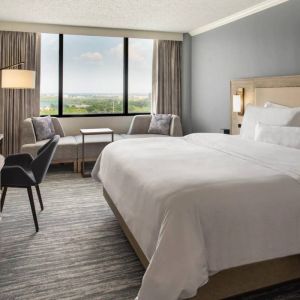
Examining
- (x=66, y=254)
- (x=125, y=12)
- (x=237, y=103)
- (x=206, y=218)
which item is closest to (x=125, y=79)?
(x=125, y=12)

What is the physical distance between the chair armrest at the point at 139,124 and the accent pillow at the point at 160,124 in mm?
103

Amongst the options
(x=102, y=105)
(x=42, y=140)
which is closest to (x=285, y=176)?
(x=42, y=140)

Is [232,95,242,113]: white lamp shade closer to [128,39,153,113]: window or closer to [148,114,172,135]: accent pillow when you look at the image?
[148,114,172,135]: accent pillow

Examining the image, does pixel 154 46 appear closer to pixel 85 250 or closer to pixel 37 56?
pixel 37 56

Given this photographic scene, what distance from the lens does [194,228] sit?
1.70 metres

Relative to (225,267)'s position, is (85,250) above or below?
below

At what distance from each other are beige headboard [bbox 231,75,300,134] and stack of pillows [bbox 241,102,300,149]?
0.18 meters

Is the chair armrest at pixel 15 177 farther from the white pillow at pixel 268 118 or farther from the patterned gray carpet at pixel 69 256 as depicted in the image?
the white pillow at pixel 268 118

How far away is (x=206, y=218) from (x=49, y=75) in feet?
17.7

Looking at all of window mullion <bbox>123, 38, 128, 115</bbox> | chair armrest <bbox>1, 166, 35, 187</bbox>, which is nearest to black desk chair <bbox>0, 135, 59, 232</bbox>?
chair armrest <bbox>1, 166, 35, 187</bbox>

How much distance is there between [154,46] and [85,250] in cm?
499

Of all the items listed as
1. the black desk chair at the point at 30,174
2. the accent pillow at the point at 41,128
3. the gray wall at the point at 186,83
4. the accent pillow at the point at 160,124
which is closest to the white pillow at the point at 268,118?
the black desk chair at the point at 30,174

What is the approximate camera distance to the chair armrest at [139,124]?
642 centimetres

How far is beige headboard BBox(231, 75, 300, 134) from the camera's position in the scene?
3992 millimetres
